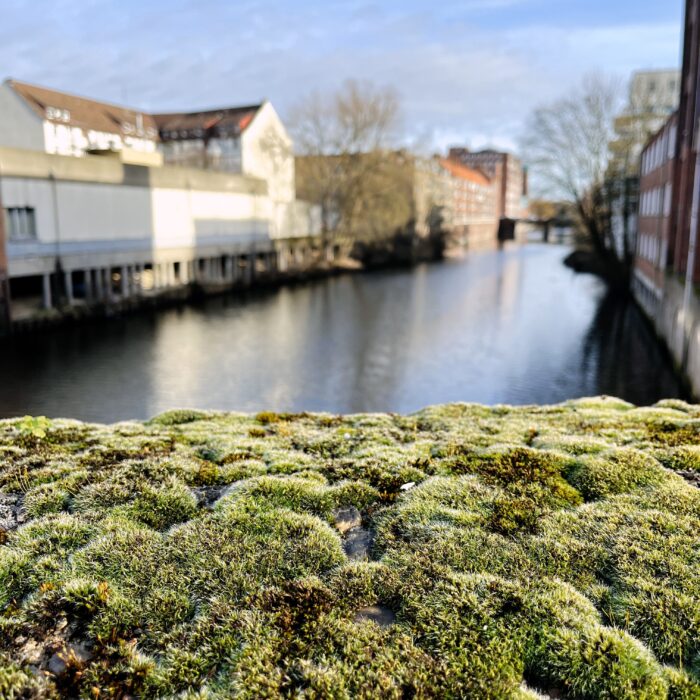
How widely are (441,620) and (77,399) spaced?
16.7 m

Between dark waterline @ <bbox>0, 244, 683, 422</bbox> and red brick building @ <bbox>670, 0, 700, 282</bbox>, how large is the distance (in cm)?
403

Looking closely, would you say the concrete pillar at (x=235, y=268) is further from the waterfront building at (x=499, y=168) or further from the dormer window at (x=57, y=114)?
the waterfront building at (x=499, y=168)

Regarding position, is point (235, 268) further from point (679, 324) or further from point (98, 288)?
point (679, 324)

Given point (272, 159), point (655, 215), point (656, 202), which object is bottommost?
point (655, 215)

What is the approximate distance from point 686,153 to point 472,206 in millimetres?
100023

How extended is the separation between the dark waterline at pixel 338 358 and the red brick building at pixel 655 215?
2.01 meters

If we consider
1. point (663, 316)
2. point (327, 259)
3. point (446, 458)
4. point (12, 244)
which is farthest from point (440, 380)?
point (327, 259)

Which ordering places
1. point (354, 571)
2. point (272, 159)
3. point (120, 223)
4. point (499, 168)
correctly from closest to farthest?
1. point (354, 571)
2. point (120, 223)
3. point (272, 159)
4. point (499, 168)

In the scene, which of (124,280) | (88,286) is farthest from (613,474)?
(124,280)

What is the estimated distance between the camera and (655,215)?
35531 mm

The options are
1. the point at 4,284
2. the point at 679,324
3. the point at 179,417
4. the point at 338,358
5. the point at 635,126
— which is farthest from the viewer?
the point at 635,126

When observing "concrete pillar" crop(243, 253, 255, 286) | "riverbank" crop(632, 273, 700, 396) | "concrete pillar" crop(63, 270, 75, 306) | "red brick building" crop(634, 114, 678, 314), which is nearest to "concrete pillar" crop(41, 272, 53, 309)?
"concrete pillar" crop(63, 270, 75, 306)

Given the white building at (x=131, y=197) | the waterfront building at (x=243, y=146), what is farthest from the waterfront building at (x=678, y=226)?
the waterfront building at (x=243, y=146)

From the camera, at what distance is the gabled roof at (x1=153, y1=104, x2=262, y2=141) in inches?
2353
